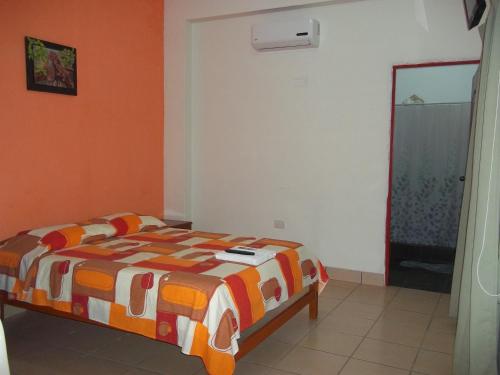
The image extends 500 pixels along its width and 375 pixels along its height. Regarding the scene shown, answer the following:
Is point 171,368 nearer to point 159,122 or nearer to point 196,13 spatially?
point 159,122

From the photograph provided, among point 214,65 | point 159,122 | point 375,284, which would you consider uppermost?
point 214,65

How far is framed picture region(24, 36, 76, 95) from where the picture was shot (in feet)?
11.3

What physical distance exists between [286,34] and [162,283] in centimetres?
286

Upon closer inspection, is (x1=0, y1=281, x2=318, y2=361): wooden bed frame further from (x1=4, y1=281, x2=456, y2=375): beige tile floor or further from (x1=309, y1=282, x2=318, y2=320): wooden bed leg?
(x1=4, y1=281, x2=456, y2=375): beige tile floor

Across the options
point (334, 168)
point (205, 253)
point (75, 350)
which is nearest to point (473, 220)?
point (205, 253)

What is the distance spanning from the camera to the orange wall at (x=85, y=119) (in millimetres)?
3375

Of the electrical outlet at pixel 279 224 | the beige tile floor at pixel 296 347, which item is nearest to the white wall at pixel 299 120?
the electrical outlet at pixel 279 224

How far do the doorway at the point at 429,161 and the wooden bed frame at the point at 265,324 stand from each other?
6.43ft

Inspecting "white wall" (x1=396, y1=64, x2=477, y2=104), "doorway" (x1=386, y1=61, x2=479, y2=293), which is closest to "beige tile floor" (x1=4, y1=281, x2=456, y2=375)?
"doorway" (x1=386, y1=61, x2=479, y2=293)

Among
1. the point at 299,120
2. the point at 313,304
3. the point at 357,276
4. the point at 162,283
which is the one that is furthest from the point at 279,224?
the point at 162,283

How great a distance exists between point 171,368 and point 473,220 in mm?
1885

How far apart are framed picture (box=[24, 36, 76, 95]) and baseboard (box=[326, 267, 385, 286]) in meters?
2.96

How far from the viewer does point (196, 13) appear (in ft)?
15.6

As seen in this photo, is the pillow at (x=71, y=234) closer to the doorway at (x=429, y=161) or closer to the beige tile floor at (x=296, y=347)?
the beige tile floor at (x=296, y=347)
